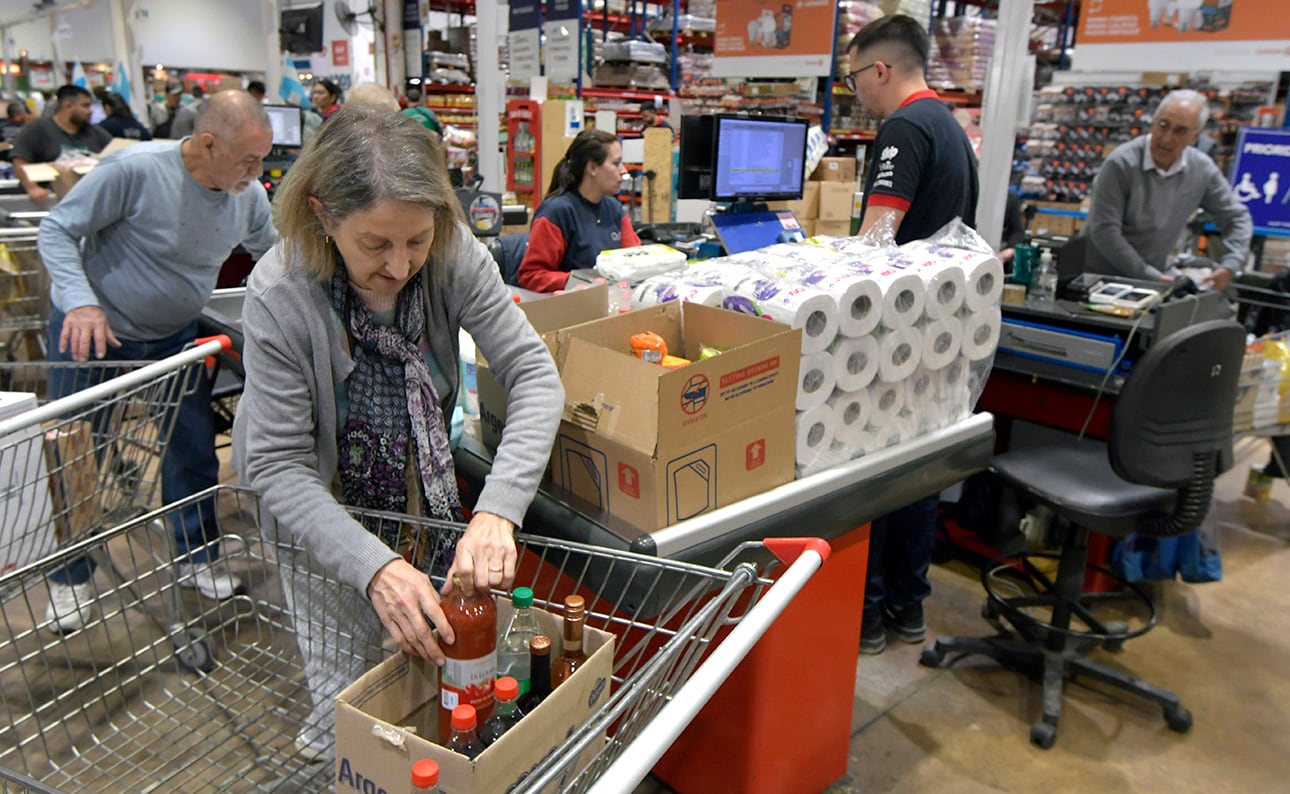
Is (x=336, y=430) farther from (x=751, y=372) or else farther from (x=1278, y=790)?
(x=1278, y=790)

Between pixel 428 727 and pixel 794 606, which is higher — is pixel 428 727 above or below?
above

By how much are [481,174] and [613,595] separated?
4.55 m

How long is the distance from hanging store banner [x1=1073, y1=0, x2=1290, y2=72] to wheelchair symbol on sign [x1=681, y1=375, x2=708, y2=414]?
4673 mm

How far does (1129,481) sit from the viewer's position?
2.50 m

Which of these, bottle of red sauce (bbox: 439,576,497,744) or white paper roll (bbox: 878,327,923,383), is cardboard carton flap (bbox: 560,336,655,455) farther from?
white paper roll (bbox: 878,327,923,383)

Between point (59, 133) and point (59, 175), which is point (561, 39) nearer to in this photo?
point (59, 175)

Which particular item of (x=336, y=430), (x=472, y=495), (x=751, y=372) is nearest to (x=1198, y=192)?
(x=751, y=372)

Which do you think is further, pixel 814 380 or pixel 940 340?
pixel 940 340

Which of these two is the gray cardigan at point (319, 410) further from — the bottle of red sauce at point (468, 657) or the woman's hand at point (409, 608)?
the bottle of red sauce at point (468, 657)

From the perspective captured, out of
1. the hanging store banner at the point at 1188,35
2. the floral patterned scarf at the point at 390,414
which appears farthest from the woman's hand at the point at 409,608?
the hanging store banner at the point at 1188,35

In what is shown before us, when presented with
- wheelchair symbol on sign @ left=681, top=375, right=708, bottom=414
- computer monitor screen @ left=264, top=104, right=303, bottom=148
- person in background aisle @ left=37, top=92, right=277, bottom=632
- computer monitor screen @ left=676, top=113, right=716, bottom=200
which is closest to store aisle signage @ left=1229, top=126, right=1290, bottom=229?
computer monitor screen @ left=676, top=113, right=716, bottom=200

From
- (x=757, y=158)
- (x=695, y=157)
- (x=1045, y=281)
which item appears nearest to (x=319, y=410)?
(x=695, y=157)

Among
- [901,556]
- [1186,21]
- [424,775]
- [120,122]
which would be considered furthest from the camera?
[120,122]

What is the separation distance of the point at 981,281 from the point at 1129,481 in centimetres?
74
